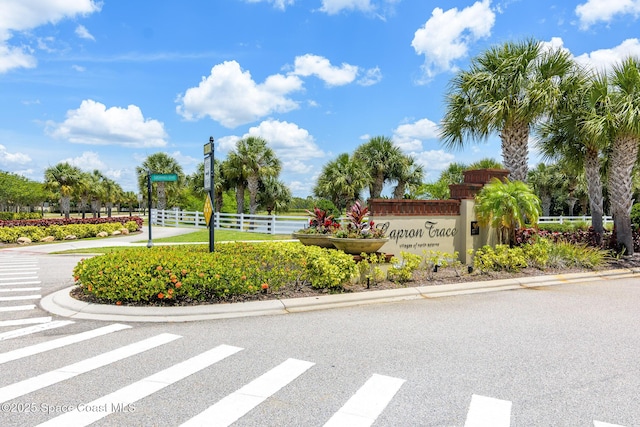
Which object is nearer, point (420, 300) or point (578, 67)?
point (420, 300)

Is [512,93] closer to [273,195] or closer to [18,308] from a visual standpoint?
[18,308]

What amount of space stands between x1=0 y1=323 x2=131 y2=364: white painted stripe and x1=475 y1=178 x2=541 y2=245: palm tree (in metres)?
9.25

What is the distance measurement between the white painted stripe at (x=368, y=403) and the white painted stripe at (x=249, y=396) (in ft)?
2.40

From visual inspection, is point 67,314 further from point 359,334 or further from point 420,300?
point 420,300

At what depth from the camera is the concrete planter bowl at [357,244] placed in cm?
938

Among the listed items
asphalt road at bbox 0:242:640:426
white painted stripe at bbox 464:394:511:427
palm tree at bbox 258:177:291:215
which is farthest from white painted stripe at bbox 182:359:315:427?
palm tree at bbox 258:177:291:215

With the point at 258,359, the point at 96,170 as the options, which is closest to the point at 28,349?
the point at 258,359

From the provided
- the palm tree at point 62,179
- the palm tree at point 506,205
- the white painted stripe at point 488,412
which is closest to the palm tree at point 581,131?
the palm tree at point 506,205

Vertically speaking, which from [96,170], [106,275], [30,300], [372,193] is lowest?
[30,300]

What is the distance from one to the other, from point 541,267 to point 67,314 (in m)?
11.0

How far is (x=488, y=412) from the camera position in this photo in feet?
12.0

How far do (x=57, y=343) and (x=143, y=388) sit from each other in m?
Answer: 2.21

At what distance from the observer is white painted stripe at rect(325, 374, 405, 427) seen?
11.5ft

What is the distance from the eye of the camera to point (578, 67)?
14555 mm
